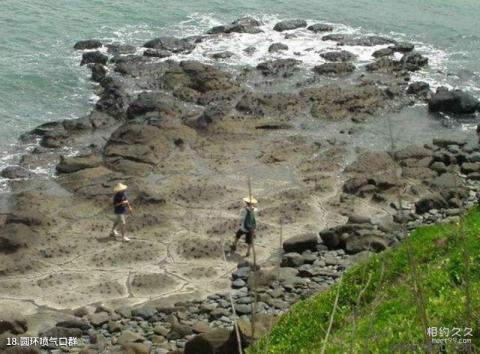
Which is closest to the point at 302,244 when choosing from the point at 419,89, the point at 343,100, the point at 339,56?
the point at 343,100

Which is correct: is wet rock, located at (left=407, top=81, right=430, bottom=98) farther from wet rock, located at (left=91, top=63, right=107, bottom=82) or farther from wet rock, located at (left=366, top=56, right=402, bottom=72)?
wet rock, located at (left=91, top=63, right=107, bottom=82)

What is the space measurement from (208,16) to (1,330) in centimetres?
4106

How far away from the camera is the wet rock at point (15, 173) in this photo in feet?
102

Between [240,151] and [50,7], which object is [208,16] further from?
[240,151]

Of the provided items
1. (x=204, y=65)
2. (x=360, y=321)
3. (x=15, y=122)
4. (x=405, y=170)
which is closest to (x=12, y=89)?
(x=15, y=122)

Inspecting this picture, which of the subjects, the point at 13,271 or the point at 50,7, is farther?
the point at 50,7

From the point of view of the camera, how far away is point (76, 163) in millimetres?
31594

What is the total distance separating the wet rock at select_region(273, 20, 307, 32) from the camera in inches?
2076

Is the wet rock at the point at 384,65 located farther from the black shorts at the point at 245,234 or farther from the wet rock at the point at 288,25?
the black shorts at the point at 245,234

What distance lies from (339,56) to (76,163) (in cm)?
2135

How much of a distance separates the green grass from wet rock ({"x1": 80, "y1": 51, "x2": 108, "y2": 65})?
102 feet

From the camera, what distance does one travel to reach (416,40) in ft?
170

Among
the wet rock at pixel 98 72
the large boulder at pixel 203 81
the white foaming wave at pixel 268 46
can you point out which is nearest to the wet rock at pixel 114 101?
the wet rock at pixel 98 72

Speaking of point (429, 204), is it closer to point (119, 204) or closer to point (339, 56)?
point (119, 204)
